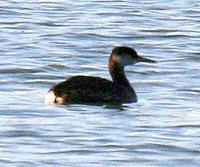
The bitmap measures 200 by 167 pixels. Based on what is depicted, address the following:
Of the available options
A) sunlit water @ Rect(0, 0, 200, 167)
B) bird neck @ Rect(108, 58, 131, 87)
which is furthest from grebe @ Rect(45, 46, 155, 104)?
sunlit water @ Rect(0, 0, 200, 167)

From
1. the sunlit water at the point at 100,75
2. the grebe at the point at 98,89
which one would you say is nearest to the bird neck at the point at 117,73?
the grebe at the point at 98,89

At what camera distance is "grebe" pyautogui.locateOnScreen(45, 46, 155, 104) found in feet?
51.9

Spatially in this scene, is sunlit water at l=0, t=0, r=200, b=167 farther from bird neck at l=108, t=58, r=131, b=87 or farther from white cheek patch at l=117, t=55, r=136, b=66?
white cheek patch at l=117, t=55, r=136, b=66

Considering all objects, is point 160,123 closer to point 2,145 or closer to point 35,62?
point 2,145

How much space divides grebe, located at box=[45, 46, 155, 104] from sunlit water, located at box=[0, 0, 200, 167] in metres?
0.19

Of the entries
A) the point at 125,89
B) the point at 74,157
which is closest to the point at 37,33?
the point at 125,89

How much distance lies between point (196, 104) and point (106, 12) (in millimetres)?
9803

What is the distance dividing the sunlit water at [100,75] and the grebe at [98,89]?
0.61 ft

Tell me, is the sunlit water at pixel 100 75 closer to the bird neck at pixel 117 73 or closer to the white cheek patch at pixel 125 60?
the bird neck at pixel 117 73

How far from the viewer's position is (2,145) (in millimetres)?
13258

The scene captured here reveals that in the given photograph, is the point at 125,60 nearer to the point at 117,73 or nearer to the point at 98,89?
the point at 117,73

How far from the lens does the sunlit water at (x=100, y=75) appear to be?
43.2 ft

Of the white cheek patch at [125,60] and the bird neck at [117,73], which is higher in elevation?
the white cheek patch at [125,60]

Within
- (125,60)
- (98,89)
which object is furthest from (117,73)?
(98,89)
